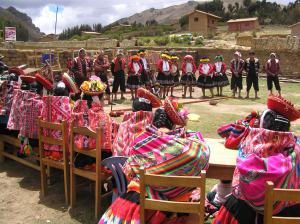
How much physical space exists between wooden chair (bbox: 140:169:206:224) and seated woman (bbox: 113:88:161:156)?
874 mm

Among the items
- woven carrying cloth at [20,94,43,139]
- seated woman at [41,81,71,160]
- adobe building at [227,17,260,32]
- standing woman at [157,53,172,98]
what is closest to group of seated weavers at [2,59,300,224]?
seated woman at [41,81,71,160]

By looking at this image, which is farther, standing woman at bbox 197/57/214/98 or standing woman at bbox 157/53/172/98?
standing woman at bbox 197/57/214/98

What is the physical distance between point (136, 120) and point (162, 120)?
0.39m

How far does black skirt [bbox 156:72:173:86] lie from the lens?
1339 cm

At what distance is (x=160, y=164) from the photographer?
2.71m

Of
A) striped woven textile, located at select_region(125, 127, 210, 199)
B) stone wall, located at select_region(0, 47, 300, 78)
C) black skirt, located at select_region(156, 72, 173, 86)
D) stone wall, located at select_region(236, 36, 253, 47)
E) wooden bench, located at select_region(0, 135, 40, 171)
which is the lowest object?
wooden bench, located at select_region(0, 135, 40, 171)

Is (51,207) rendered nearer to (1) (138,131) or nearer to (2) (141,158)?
(1) (138,131)

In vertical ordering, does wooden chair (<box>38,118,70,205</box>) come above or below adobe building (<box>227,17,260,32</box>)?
below

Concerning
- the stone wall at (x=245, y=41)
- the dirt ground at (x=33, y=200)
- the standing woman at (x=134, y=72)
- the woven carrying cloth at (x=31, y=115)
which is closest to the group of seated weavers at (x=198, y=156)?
the dirt ground at (x=33, y=200)

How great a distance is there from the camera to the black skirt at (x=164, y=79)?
13391mm

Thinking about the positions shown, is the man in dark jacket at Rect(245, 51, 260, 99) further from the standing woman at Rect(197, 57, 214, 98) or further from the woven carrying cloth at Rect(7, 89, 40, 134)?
the woven carrying cloth at Rect(7, 89, 40, 134)

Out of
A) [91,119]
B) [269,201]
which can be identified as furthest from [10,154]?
[269,201]

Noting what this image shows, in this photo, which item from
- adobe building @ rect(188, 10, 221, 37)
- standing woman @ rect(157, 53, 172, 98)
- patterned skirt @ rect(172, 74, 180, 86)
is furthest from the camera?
adobe building @ rect(188, 10, 221, 37)

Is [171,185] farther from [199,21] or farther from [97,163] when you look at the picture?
[199,21]
